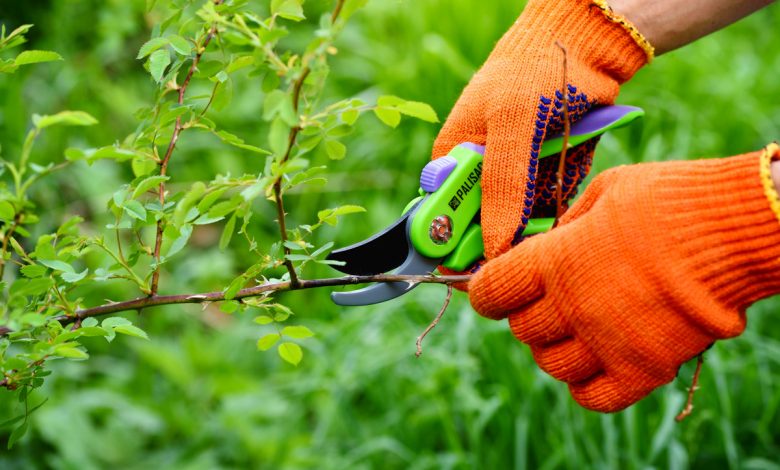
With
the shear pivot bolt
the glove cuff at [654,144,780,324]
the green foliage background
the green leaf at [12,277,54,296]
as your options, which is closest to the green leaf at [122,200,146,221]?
the green leaf at [12,277,54,296]

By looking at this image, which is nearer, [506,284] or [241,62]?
[241,62]

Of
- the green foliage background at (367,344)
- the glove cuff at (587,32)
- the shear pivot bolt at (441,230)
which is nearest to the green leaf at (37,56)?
the shear pivot bolt at (441,230)

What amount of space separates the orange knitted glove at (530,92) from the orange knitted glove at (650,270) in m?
0.13

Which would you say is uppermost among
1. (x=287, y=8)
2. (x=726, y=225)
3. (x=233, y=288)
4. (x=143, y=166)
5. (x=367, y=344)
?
(x=287, y=8)

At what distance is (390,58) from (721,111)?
1291 millimetres

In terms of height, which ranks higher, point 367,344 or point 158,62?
point 158,62

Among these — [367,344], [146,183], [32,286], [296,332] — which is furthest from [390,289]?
[367,344]

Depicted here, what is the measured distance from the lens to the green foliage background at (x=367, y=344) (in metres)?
2.32

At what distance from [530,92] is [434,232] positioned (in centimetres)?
30

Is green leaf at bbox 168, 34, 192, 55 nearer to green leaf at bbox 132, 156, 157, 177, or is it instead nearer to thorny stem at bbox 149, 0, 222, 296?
thorny stem at bbox 149, 0, 222, 296

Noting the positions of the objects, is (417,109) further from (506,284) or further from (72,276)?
(72,276)

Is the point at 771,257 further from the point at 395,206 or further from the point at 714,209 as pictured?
the point at 395,206

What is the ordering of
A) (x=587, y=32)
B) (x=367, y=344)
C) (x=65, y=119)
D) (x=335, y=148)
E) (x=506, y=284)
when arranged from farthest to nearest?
(x=367, y=344) < (x=587, y=32) < (x=506, y=284) < (x=335, y=148) < (x=65, y=119)

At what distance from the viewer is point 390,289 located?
53.9 inches
